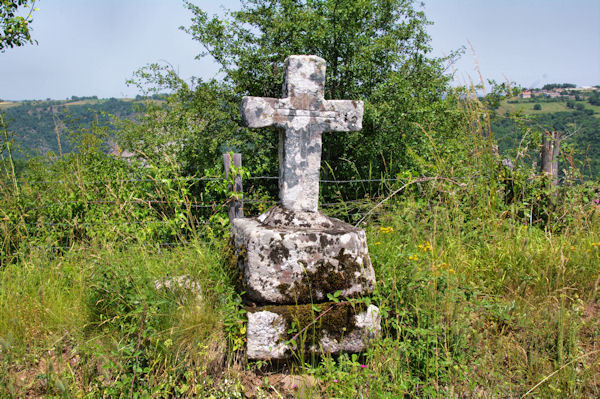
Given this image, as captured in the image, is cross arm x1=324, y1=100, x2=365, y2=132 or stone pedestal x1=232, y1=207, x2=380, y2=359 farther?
cross arm x1=324, y1=100, x2=365, y2=132

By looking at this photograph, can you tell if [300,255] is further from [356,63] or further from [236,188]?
[356,63]

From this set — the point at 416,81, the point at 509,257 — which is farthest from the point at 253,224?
the point at 416,81

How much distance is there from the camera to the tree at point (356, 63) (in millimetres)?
6773

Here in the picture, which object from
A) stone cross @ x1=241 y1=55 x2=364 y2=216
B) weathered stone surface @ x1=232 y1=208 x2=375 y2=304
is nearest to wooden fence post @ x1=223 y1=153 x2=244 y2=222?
stone cross @ x1=241 y1=55 x2=364 y2=216

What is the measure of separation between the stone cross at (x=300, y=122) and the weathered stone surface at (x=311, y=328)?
2.70 feet

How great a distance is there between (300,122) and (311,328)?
1502 millimetres

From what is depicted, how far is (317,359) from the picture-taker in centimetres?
273

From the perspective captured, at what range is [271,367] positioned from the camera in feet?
8.70

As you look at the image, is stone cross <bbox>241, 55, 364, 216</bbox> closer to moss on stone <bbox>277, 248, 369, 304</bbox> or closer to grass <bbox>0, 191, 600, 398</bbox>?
moss on stone <bbox>277, 248, 369, 304</bbox>

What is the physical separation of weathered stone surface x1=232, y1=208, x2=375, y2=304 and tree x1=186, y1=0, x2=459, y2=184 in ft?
13.3

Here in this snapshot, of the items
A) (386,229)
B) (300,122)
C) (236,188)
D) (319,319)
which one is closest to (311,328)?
(319,319)

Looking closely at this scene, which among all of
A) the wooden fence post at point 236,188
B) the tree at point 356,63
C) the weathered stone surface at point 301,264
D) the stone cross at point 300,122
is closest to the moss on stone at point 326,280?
the weathered stone surface at point 301,264

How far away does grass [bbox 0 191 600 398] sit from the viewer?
95.9 inches

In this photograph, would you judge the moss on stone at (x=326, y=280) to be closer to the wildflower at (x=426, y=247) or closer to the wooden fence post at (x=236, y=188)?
the wildflower at (x=426, y=247)
